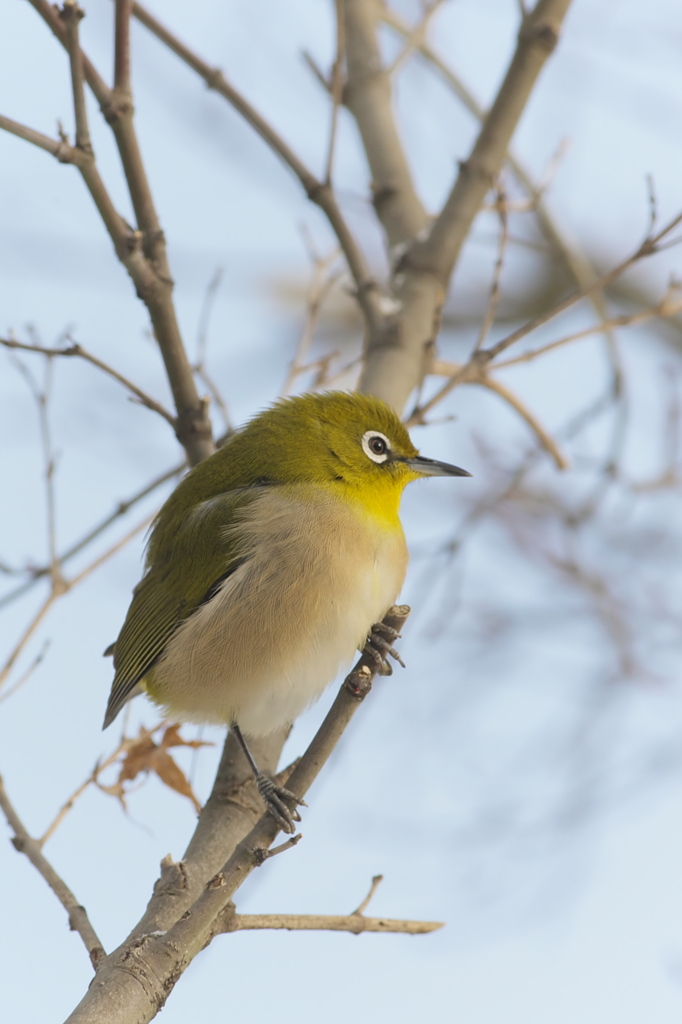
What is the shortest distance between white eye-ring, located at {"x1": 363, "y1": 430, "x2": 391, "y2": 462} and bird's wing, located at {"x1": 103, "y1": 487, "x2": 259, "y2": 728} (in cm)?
A: 53

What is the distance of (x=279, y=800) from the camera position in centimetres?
377

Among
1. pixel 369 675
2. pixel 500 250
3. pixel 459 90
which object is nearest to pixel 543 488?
pixel 459 90

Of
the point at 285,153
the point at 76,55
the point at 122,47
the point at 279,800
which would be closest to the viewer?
the point at 76,55

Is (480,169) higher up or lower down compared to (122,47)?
higher up

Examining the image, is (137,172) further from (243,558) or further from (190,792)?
(190,792)

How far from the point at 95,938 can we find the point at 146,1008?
45 centimetres

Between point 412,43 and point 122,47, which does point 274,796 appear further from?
point 412,43

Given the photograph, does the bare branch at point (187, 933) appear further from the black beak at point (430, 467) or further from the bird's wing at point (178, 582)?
the black beak at point (430, 467)

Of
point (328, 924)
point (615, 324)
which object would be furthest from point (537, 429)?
point (328, 924)

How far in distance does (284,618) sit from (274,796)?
0.65 metres

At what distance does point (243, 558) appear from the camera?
4316mm

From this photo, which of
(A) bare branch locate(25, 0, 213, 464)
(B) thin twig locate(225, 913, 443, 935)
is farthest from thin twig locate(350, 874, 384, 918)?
(A) bare branch locate(25, 0, 213, 464)

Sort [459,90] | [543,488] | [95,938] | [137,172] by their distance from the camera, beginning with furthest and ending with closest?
[543,488]
[459,90]
[137,172]
[95,938]

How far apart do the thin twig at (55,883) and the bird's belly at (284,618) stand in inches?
34.3
